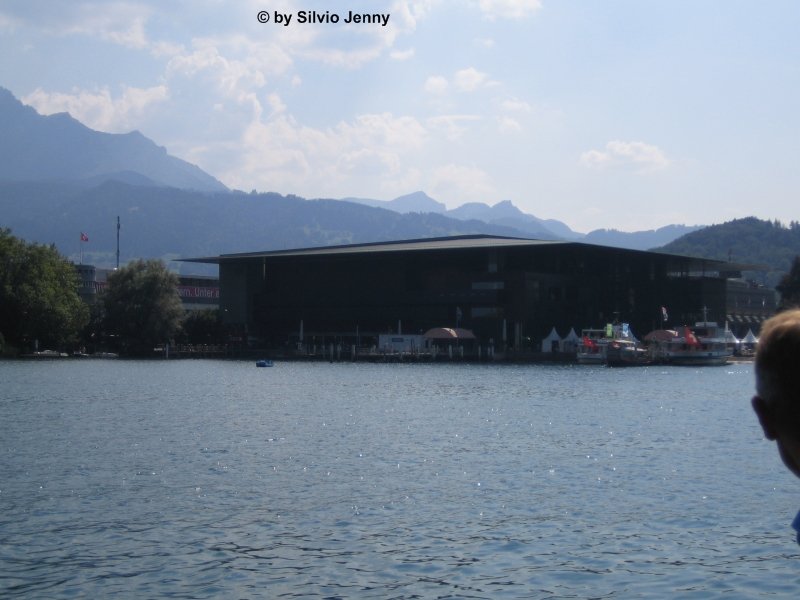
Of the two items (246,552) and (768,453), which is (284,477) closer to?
(246,552)

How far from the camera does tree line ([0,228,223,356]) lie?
333 feet

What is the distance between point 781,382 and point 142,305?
109957 mm

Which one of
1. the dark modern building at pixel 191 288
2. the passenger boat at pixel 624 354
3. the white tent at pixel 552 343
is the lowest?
the passenger boat at pixel 624 354

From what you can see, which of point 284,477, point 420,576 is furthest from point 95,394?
point 420,576

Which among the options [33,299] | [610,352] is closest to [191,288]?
[33,299]

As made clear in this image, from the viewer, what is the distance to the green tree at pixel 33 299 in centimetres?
10062

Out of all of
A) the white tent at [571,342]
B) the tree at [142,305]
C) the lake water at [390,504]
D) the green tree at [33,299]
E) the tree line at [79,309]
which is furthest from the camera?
the tree at [142,305]

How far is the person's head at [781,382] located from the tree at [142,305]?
359 feet

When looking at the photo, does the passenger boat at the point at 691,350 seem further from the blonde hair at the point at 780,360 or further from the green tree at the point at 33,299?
the blonde hair at the point at 780,360

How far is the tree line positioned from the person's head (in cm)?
10229

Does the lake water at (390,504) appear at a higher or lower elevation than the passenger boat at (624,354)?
lower

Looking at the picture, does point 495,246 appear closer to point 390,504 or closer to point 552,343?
point 552,343

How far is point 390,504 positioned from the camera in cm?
2114

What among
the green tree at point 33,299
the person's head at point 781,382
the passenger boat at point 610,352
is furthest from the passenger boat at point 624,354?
the person's head at point 781,382
